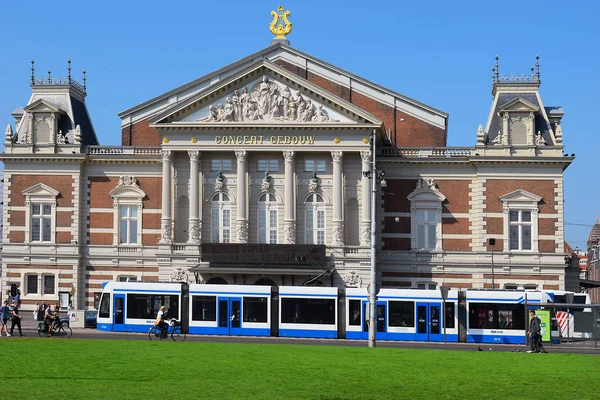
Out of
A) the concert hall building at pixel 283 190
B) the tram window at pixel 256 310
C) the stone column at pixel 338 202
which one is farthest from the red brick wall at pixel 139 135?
the tram window at pixel 256 310

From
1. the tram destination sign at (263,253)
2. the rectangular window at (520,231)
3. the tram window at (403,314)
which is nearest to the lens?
the tram window at (403,314)

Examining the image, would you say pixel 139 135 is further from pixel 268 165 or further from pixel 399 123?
pixel 399 123

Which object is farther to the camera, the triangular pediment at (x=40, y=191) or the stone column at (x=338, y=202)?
the triangular pediment at (x=40, y=191)

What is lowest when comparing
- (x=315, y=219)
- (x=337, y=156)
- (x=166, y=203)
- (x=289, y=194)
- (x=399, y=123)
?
(x=315, y=219)

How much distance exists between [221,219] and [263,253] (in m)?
4.72

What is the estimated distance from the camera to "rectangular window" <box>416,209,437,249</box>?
74000 mm

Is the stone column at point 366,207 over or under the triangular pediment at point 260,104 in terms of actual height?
under

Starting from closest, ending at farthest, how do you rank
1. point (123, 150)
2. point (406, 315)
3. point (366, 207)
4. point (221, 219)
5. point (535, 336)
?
point (535, 336), point (406, 315), point (366, 207), point (221, 219), point (123, 150)

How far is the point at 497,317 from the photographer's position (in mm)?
55281

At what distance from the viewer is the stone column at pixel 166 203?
71250mm

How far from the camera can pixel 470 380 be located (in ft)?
94.3

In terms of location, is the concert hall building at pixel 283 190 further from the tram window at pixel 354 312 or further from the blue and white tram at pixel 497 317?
the blue and white tram at pixel 497 317

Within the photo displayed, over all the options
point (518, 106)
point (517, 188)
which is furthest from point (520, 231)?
point (518, 106)

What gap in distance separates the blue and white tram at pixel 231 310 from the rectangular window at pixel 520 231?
2339 centimetres
